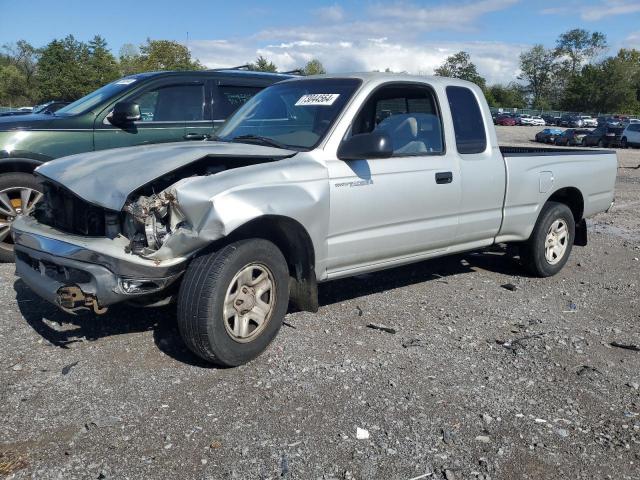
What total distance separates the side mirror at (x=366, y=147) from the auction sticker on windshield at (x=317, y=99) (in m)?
0.52

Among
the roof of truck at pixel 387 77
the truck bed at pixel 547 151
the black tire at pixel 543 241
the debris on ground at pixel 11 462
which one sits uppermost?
the roof of truck at pixel 387 77

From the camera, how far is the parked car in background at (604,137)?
36.7 m

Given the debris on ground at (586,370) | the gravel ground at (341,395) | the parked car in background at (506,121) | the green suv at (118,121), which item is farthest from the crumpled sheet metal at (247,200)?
the parked car in background at (506,121)

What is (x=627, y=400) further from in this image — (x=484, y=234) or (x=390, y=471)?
(x=484, y=234)

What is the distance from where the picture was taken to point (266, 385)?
12.5ft

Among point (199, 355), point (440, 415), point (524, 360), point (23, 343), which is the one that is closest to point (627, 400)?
point (524, 360)

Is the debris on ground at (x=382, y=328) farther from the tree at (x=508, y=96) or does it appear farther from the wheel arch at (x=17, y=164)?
the tree at (x=508, y=96)

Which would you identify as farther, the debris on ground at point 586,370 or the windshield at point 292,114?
the windshield at point 292,114

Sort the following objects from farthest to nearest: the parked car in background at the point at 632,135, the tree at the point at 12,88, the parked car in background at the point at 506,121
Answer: the parked car in background at the point at 506,121, the tree at the point at 12,88, the parked car in background at the point at 632,135

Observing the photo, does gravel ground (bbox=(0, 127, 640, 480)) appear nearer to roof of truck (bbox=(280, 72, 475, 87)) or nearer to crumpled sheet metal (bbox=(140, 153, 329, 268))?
crumpled sheet metal (bbox=(140, 153, 329, 268))

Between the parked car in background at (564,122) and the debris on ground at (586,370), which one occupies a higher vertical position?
the parked car in background at (564,122)

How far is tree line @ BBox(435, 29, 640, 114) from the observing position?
93.1 meters

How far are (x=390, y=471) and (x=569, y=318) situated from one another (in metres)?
2.95

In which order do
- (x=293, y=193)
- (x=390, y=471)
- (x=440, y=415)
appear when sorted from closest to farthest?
(x=390, y=471), (x=440, y=415), (x=293, y=193)
